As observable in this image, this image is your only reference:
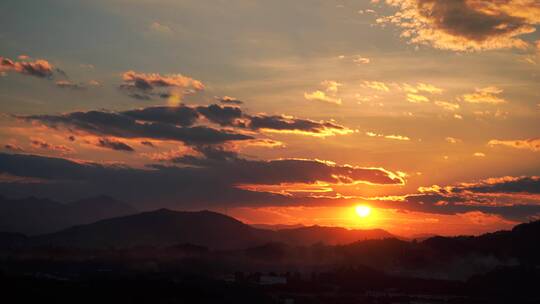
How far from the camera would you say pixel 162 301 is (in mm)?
190875

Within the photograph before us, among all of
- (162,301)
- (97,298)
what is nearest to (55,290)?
(97,298)

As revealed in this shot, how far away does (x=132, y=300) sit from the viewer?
7490 inches

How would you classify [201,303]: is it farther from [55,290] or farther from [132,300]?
[55,290]

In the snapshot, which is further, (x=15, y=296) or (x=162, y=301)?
(x=162, y=301)

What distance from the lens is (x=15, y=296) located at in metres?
173

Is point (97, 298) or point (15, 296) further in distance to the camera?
point (97, 298)

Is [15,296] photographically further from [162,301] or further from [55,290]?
[162,301]

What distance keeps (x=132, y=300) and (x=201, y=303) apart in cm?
2205

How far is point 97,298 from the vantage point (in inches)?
7402

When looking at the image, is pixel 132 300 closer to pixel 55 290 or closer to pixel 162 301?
pixel 162 301

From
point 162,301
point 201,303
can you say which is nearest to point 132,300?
point 162,301

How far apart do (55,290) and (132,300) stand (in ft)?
76.8

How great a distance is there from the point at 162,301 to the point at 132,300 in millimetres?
9120

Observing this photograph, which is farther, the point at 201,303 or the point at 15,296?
the point at 201,303
